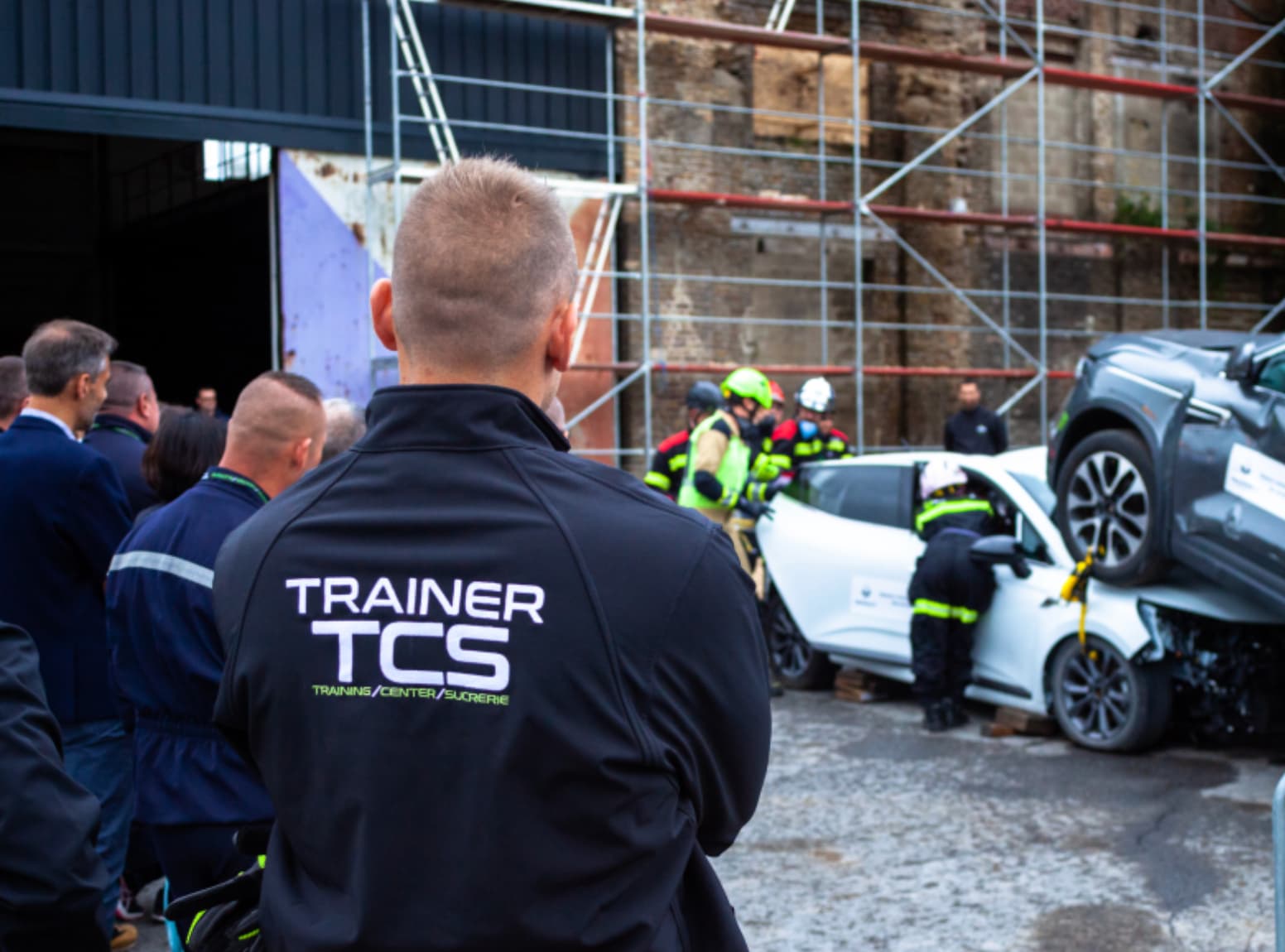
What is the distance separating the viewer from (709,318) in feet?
52.3

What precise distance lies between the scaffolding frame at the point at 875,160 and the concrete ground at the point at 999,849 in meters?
7.97

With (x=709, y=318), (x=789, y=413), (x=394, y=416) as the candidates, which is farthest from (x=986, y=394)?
(x=394, y=416)

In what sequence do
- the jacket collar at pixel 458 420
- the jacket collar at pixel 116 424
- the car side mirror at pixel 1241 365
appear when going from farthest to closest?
the car side mirror at pixel 1241 365 < the jacket collar at pixel 116 424 < the jacket collar at pixel 458 420

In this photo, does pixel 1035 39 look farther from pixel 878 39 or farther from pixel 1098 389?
pixel 1098 389

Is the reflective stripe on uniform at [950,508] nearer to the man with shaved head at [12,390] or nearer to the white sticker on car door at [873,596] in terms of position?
the white sticker on car door at [873,596]

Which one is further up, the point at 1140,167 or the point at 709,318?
the point at 1140,167

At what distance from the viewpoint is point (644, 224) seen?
1484cm

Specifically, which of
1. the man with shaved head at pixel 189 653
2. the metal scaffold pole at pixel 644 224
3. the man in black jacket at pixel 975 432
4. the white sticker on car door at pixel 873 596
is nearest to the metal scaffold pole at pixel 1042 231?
the man in black jacket at pixel 975 432

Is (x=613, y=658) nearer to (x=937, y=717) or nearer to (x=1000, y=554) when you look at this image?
(x=1000, y=554)

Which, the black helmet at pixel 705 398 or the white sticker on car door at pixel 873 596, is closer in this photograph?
the white sticker on car door at pixel 873 596

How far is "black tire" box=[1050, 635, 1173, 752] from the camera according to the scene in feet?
23.7

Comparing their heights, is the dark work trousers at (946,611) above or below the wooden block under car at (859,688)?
above

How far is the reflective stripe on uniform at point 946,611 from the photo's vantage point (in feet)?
26.1

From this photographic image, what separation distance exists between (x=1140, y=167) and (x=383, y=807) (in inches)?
804
